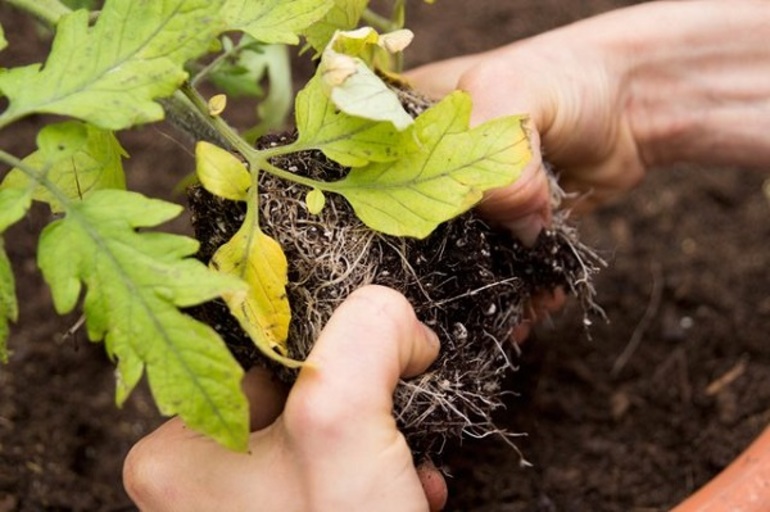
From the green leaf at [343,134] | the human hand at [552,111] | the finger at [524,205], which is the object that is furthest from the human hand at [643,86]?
the green leaf at [343,134]

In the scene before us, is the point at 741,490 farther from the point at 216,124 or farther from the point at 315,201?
the point at 216,124

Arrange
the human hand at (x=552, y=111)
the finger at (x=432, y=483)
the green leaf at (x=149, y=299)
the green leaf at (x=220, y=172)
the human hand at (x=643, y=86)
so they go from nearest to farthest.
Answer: the green leaf at (x=149, y=299) < the green leaf at (x=220, y=172) < the finger at (x=432, y=483) < the human hand at (x=552, y=111) < the human hand at (x=643, y=86)

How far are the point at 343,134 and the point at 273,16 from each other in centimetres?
14

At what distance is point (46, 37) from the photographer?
75.5 inches

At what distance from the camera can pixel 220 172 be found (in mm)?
897

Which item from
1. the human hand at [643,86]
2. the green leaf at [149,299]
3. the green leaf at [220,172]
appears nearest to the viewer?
the green leaf at [149,299]

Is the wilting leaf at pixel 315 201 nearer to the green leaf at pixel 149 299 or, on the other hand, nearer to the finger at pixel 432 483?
the green leaf at pixel 149 299

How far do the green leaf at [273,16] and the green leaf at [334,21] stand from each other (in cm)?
8

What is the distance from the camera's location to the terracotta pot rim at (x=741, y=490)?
1024 mm

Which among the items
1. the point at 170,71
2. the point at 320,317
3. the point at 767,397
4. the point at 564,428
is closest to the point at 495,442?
the point at 564,428

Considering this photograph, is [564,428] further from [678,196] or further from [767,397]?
[678,196]

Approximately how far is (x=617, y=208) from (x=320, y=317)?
0.95m

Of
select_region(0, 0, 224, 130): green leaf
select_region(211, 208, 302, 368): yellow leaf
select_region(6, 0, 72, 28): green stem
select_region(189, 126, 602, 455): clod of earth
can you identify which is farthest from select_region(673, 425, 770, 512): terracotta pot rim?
select_region(6, 0, 72, 28): green stem

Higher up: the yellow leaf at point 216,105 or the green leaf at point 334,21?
the green leaf at point 334,21
